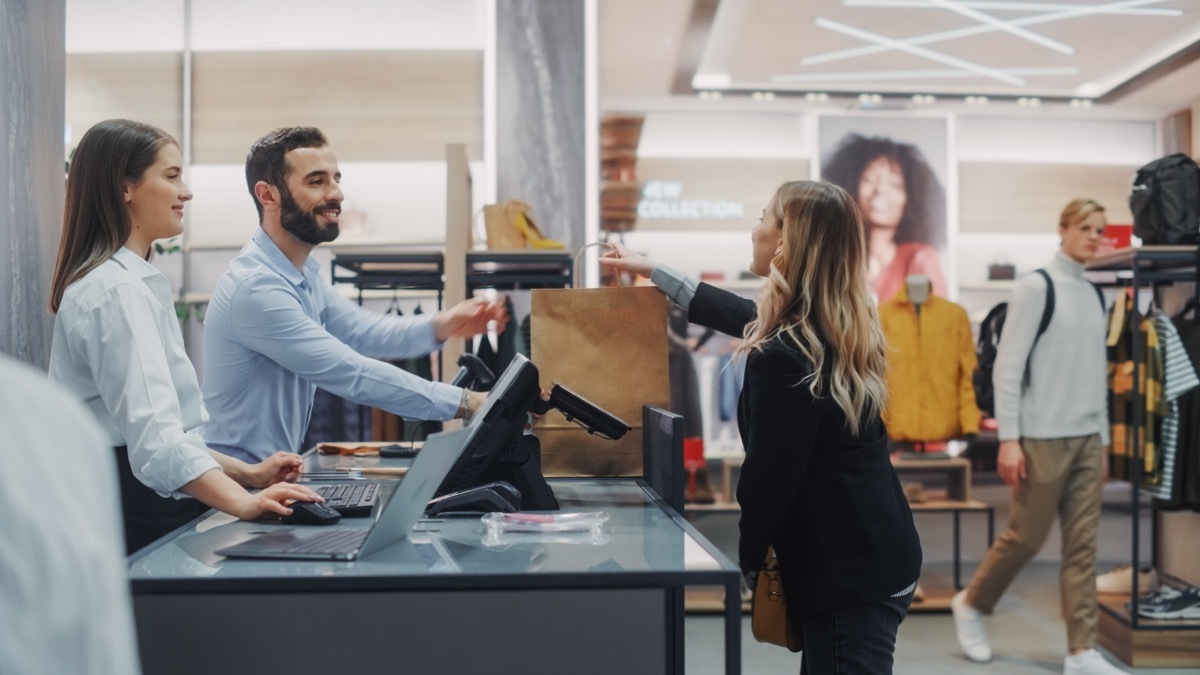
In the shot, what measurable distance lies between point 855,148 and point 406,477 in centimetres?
628

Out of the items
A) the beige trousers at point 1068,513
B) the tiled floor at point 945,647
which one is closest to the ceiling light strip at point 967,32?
the beige trousers at point 1068,513

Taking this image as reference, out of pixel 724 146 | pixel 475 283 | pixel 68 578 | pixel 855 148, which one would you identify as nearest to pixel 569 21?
pixel 475 283

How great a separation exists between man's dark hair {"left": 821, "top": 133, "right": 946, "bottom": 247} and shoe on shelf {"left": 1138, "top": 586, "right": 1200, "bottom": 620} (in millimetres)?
3283

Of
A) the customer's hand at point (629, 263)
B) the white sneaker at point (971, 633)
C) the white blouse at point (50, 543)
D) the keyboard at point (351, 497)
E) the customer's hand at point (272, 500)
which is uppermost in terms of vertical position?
the customer's hand at point (629, 263)

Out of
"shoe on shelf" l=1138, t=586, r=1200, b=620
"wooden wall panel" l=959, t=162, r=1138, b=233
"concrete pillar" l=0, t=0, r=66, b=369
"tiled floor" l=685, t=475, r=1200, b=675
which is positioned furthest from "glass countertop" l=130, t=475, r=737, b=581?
"wooden wall panel" l=959, t=162, r=1138, b=233

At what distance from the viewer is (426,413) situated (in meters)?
2.53

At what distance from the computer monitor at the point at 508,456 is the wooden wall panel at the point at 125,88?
429cm

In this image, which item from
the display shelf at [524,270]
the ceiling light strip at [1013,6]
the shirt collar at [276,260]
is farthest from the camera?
the ceiling light strip at [1013,6]

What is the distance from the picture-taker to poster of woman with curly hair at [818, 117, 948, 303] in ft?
23.5

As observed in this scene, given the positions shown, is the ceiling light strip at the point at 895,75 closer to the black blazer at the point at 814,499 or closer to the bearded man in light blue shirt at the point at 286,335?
the bearded man in light blue shirt at the point at 286,335

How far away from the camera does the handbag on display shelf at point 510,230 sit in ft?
13.4

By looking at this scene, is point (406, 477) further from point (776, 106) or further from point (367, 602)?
point (776, 106)

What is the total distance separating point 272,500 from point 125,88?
4570 mm

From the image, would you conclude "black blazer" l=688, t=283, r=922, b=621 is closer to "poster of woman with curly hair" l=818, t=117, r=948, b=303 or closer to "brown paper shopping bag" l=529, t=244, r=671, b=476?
"brown paper shopping bag" l=529, t=244, r=671, b=476
